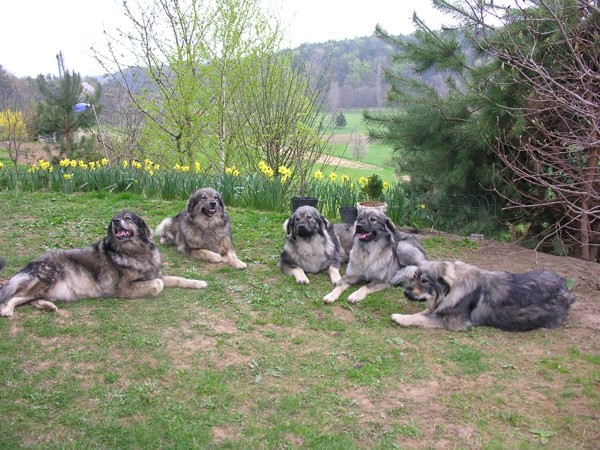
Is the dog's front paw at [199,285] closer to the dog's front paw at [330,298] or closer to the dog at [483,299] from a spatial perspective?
the dog's front paw at [330,298]

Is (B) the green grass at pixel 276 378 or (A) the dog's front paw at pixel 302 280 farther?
A: (A) the dog's front paw at pixel 302 280

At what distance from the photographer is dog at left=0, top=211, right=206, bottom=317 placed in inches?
200

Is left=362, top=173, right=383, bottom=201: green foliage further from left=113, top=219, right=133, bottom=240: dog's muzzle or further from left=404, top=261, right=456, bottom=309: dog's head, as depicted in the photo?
left=113, top=219, right=133, bottom=240: dog's muzzle

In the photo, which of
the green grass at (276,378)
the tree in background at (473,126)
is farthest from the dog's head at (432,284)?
the tree in background at (473,126)

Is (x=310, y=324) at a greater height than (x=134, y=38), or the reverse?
(x=134, y=38)

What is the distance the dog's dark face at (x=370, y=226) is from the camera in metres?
6.04

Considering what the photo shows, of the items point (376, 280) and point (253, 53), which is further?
point (253, 53)

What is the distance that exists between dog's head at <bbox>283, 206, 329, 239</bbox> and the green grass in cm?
87

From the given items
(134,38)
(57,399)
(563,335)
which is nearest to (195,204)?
(57,399)

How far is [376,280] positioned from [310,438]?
2.98m

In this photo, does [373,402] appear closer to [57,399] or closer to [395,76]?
[57,399]

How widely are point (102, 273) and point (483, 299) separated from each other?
13.1 feet

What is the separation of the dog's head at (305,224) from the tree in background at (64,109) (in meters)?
11.7

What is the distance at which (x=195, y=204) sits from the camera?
7164 mm
